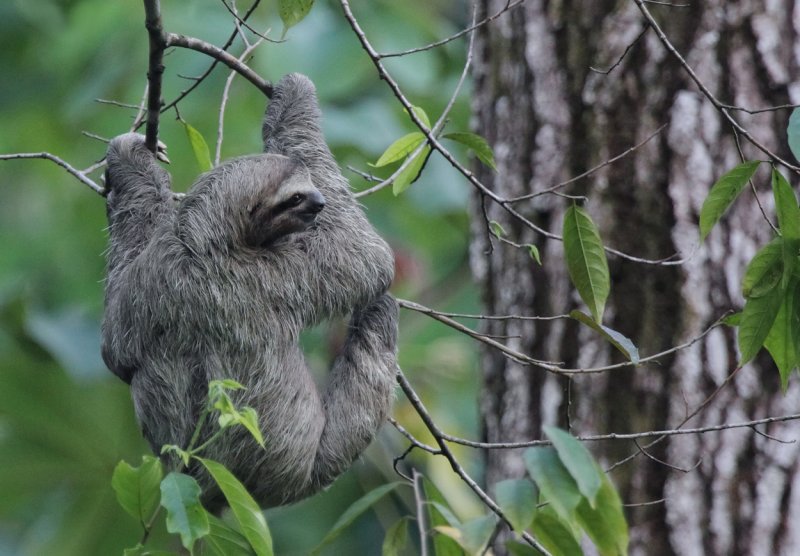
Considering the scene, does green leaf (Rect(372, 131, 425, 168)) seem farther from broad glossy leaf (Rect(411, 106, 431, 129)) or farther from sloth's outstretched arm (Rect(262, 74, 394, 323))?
sloth's outstretched arm (Rect(262, 74, 394, 323))

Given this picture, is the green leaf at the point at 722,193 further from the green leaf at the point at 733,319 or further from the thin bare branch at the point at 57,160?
the thin bare branch at the point at 57,160

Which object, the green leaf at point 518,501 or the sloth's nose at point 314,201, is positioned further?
the sloth's nose at point 314,201

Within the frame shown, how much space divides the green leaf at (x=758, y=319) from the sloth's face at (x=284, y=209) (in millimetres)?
1687

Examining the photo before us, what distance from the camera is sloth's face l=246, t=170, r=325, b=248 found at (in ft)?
13.7

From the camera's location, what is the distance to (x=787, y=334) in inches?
131

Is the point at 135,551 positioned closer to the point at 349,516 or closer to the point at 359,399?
the point at 349,516

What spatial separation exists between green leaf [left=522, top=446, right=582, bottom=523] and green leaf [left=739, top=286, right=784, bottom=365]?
37.7 inches

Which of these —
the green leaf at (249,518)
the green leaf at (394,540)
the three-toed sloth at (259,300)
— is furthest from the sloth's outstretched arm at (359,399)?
the green leaf at (249,518)

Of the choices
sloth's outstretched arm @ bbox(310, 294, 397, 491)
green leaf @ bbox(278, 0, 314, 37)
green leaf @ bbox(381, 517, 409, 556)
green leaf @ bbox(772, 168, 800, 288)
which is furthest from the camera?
sloth's outstretched arm @ bbox(310, 294, 397, 491)

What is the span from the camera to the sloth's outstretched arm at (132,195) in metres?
4.46

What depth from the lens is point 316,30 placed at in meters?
7.65

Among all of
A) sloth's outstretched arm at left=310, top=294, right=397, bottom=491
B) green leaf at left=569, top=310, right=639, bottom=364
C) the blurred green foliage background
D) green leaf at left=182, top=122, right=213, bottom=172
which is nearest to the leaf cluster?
green leaf at left=569, top=310, right=639, bottom=364

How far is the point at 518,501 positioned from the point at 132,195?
2.55 meters

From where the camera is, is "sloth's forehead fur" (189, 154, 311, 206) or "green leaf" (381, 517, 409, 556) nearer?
"green leaf" (381, 517, 409, 556)
